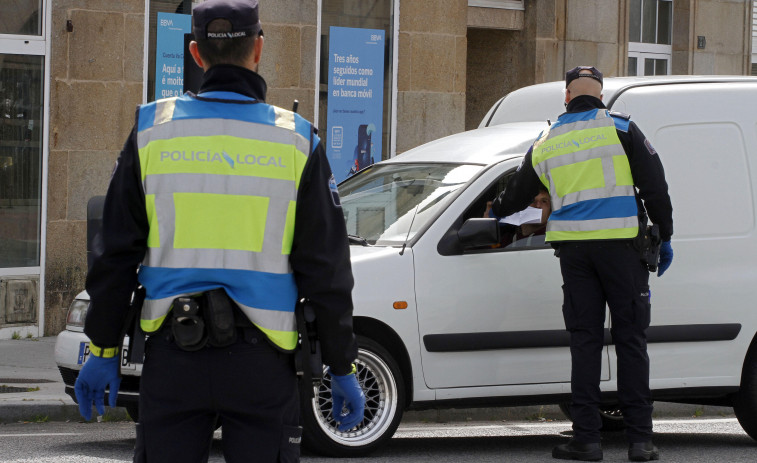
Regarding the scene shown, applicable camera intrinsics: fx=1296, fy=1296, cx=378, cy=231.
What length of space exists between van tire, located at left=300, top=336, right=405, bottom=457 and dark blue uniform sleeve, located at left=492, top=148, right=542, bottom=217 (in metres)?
1.00

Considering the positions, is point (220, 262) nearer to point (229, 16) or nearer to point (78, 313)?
point (229, 16)

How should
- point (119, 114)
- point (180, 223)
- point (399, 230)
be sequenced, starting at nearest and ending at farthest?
point (180, 223) → point (399, 230) → point (119, 114)

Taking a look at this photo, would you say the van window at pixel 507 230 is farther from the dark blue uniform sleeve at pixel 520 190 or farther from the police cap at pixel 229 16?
the police cap at pixel 229 16

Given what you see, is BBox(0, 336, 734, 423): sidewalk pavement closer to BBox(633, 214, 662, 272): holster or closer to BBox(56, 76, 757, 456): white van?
BBox(56, 76, 757, 456): white van

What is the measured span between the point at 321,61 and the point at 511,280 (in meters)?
7.28

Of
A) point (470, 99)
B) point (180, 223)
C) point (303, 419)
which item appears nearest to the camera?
point (180, 223)

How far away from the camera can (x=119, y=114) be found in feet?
40.8

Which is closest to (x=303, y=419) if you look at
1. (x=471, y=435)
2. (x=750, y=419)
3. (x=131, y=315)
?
(x=471, y=435)

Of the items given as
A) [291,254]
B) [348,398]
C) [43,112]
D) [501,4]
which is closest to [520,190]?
[348,398]

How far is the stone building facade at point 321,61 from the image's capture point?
39.9ft

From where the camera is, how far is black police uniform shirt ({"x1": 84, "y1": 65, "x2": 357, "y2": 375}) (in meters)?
3.21

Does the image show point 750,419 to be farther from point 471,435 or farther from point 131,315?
point 131,315

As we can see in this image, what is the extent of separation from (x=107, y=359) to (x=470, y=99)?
536 inches

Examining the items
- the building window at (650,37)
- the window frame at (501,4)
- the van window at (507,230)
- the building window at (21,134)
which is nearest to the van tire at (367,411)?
the van window at (507,230)
